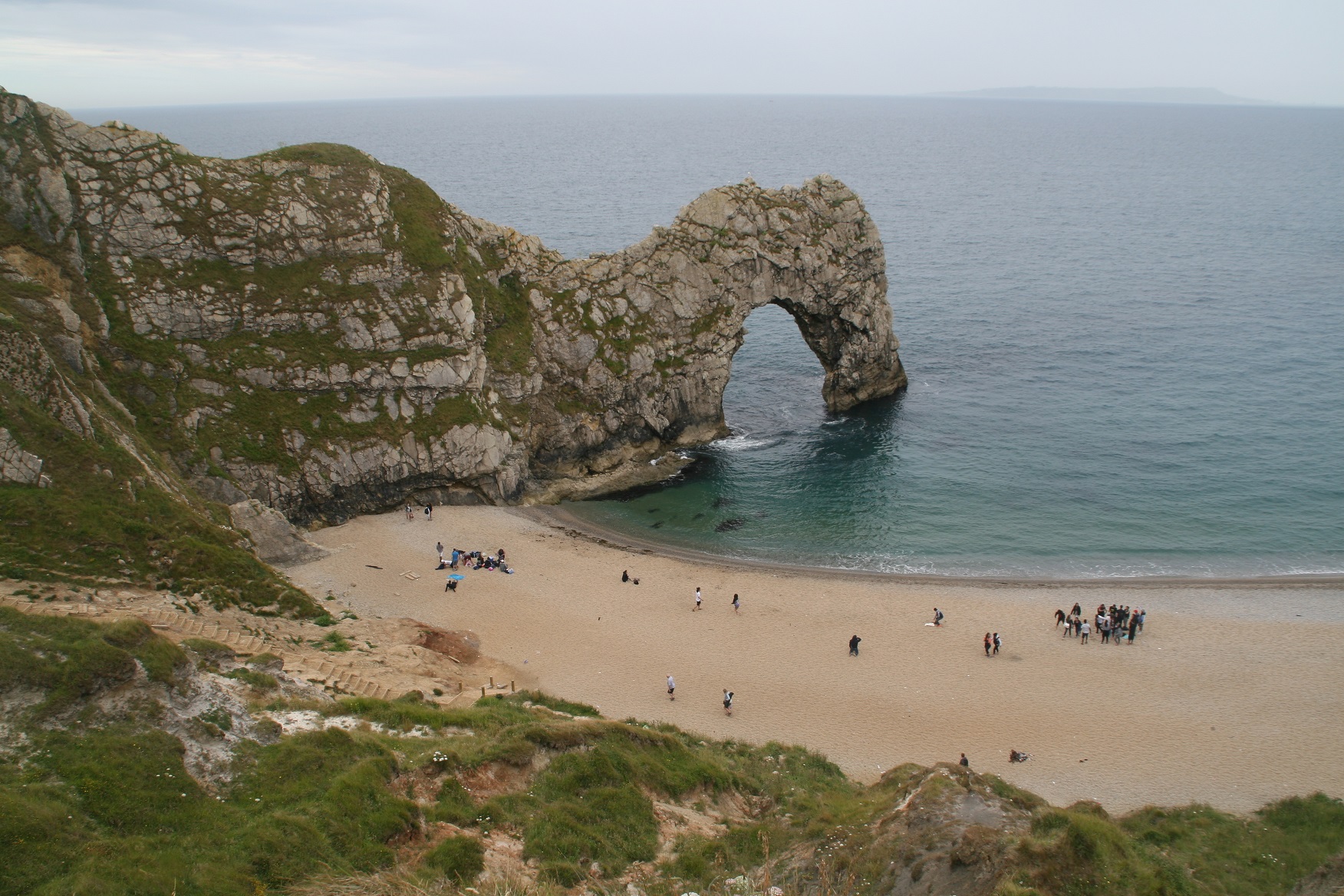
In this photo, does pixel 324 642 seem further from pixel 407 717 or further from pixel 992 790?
pixel 992 790

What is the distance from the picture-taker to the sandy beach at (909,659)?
104 ft

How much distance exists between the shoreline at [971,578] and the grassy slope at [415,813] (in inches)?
800

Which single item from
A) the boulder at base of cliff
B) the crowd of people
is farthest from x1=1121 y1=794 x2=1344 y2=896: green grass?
the boulder at base of cliff

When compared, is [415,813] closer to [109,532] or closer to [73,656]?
[73,656]

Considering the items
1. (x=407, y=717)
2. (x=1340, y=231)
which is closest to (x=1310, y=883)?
(x=407, y=717)

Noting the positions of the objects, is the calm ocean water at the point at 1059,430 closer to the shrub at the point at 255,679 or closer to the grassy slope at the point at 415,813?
the grassy slope at the point at 415,813

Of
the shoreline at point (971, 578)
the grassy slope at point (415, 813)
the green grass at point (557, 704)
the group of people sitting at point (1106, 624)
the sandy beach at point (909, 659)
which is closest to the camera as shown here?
the grassy slope at point (415, 813)

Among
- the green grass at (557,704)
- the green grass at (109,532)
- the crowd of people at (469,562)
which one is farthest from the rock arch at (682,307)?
the green grass at (557,704)

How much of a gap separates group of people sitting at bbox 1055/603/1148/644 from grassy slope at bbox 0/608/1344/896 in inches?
551

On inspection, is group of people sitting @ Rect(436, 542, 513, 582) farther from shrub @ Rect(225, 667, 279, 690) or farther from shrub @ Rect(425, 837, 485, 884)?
shrub @ Rect(425, 837, 485, 884)

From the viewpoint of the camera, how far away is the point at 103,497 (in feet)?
106

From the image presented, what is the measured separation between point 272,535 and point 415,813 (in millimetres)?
27873

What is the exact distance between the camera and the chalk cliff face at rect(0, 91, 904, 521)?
146ft

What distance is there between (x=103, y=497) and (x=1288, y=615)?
5415 cm
